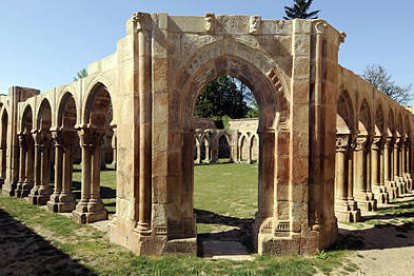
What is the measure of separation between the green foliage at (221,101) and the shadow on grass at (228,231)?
3777 centimetres

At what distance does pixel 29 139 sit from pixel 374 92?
14.9 m

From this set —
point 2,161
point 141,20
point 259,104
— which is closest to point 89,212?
point 141,20

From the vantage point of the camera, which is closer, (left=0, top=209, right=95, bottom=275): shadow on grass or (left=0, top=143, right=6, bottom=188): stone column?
(left=0, top=209, right=95, bottom=275): shadow on grass

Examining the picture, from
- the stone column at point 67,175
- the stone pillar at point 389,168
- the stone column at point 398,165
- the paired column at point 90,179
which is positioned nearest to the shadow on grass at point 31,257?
the paired column at point 90,179

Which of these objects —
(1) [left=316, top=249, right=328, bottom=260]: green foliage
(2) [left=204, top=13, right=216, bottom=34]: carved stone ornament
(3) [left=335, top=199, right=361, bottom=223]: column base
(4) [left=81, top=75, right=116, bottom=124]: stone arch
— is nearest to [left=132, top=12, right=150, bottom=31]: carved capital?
(2) [left=204, top=13, right=216, bottom=34]: carved stone ornament

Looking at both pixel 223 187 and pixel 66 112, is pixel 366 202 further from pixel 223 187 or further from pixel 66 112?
pixel 66 112

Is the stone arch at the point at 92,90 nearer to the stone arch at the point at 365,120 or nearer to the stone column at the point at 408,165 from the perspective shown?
the stone arch at the point at 365,120

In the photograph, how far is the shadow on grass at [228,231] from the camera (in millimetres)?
7912

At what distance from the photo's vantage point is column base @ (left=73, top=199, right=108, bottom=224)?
9469mm

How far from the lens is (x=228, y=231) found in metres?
8.73

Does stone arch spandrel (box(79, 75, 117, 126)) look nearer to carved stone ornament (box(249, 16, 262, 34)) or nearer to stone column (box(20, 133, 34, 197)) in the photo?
carved stone ornament (box(249, 16, 262, 34))

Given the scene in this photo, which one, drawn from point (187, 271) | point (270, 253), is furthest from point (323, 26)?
point (187, 271)

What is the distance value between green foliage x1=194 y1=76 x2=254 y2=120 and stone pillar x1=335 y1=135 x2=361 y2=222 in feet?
124

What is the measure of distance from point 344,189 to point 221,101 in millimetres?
40988
